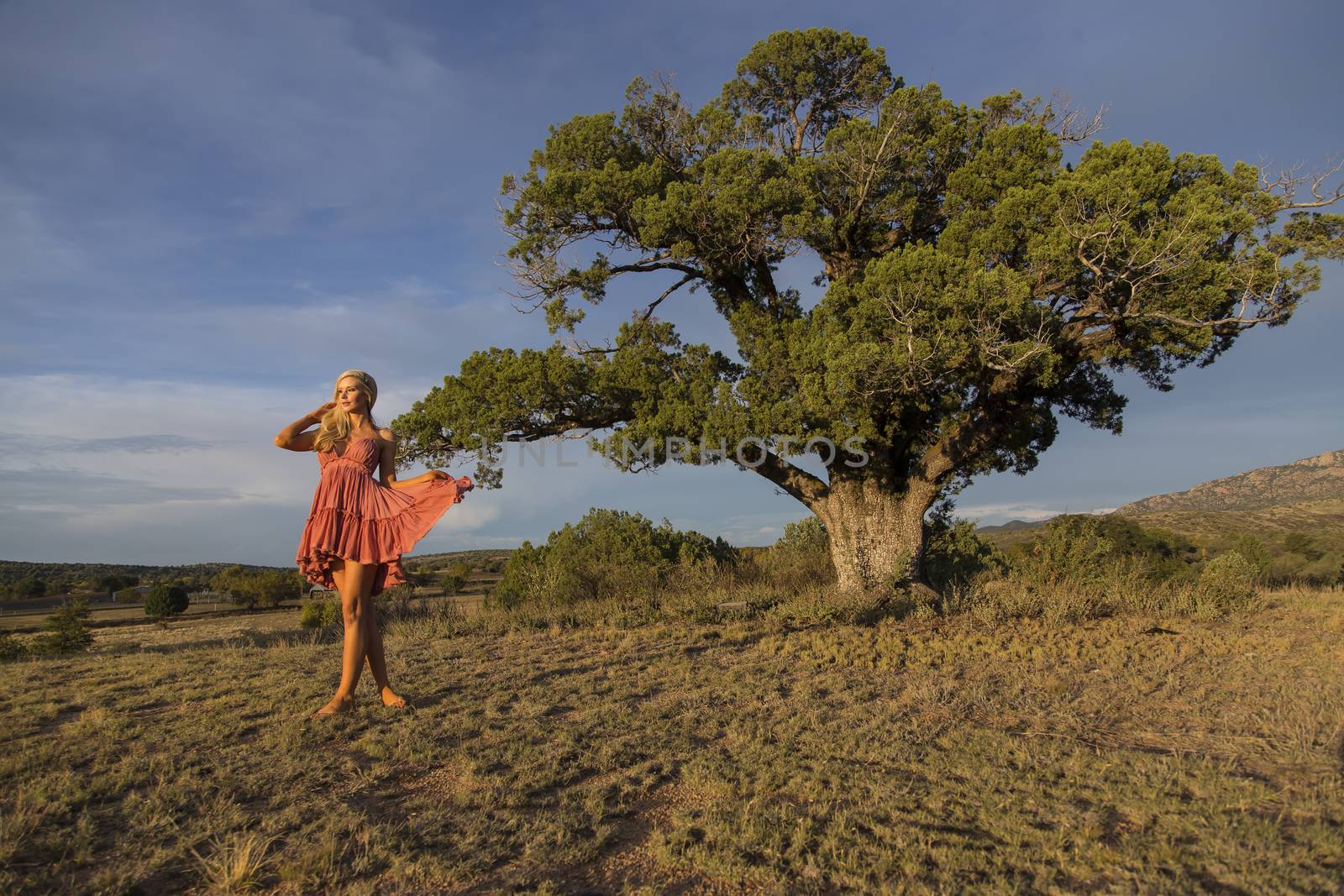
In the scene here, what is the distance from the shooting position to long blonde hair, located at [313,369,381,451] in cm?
483

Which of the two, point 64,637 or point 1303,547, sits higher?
point 1303,547

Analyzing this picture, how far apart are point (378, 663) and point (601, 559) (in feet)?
32.2

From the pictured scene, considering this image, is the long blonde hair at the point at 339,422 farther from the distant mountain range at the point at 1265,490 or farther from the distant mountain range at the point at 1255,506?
the distant mountain range at the point at 1265,490

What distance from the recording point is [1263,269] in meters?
8.41

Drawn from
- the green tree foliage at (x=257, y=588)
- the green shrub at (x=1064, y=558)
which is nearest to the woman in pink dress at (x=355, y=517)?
the green shrub at (x=1064, y=558)

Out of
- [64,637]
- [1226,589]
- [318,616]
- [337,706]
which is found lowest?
[318,616]

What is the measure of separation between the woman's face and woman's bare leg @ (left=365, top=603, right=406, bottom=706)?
1.35 meters

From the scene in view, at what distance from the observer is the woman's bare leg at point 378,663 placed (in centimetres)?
483

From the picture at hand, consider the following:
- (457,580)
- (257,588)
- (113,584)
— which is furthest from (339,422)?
(113,584)

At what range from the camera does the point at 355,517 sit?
4.70 meters

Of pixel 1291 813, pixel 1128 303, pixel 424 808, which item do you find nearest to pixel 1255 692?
pixel 1291 813

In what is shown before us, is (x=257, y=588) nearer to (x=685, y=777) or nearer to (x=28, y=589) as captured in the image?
(x=28, y=589)

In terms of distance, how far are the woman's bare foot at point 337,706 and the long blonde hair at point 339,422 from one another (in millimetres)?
1660
